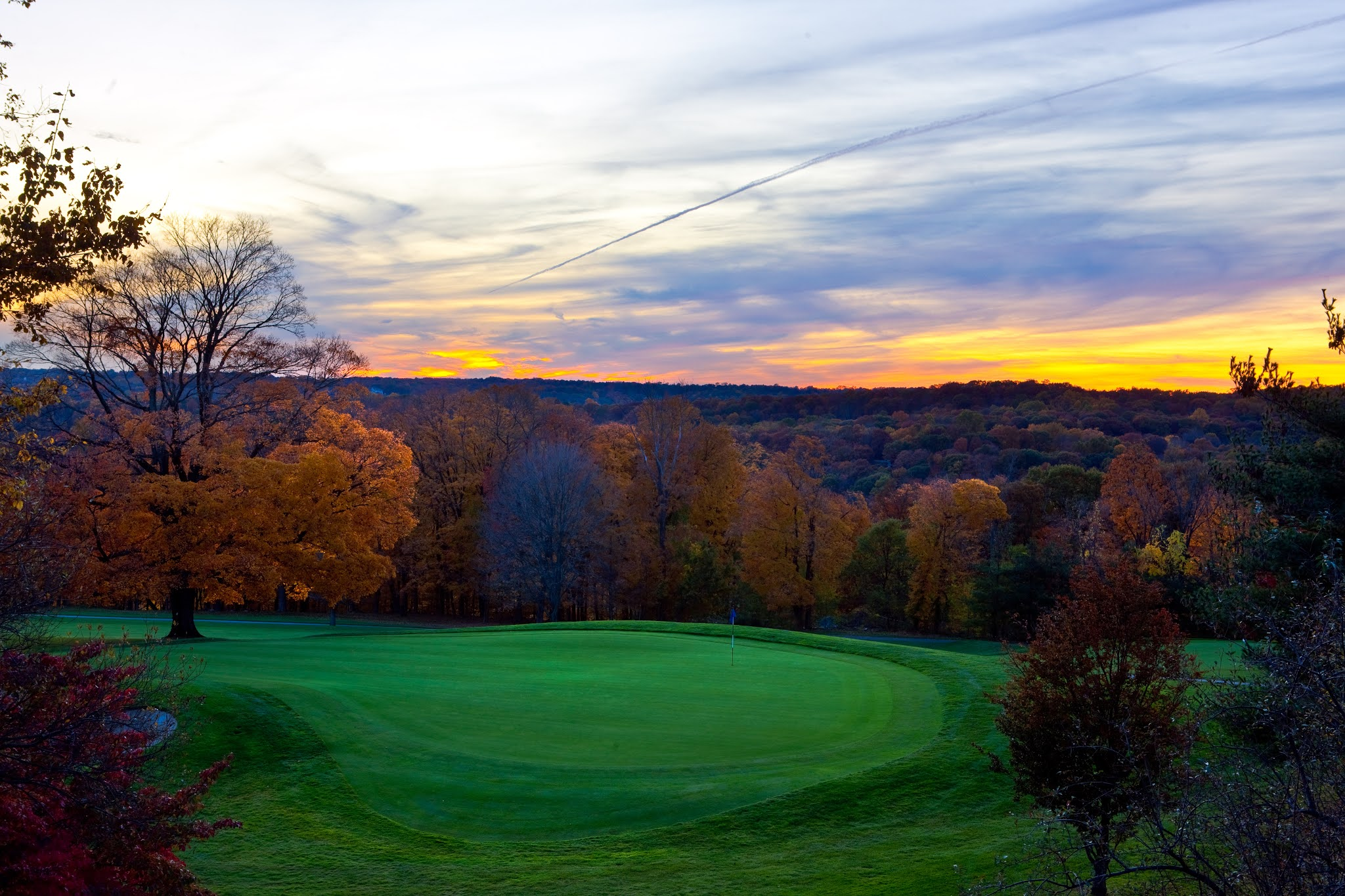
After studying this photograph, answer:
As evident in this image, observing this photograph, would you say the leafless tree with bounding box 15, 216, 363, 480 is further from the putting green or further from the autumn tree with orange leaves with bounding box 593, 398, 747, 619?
the autumn tree with orange leaves with bounding box 593, 398, 747, 619

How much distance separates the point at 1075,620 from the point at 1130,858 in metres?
2.88

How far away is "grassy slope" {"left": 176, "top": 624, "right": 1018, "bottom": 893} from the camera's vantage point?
10.2 meters

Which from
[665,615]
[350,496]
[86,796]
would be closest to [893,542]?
[665,615]

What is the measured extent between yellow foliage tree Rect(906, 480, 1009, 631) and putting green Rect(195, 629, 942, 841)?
29.0 m

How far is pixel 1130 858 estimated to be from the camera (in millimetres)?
9797

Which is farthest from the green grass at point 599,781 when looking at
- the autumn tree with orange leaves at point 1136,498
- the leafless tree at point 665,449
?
the autumn tree with orange leaves at point 1136,498

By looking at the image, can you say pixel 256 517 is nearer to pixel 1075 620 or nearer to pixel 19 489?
pixel 19 489

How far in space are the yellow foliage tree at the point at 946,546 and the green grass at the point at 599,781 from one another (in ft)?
105

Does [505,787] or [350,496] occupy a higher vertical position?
[350,496]

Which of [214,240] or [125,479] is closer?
[125,479]

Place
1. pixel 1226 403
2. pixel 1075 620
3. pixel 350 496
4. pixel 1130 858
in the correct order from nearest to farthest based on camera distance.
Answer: pixel 1075 620, pixel 1130 858, pixel 350 496, pixel 1226 403

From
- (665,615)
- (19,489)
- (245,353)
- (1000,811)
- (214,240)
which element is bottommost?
(665,615)

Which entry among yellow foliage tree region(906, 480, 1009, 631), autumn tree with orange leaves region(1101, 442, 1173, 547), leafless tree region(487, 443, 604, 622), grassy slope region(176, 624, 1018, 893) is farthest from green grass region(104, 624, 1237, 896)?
autumn tree with orange leaves region(1101, 442, 1173, 547)

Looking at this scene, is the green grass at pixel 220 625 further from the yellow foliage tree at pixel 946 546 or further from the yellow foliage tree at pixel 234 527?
the yellow foliage tree at pixel 946 546
